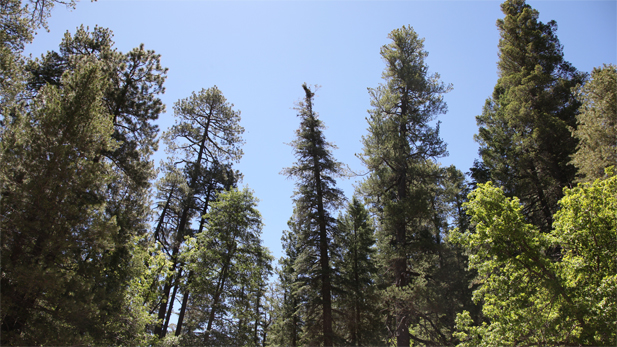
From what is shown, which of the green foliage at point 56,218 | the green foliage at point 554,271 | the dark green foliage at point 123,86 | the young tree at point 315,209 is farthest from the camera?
the young tree at point 315,209

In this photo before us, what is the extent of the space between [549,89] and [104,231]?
70.8 feet

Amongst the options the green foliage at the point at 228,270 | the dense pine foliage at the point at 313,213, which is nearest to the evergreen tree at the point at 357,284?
the dense pine foliage at the point at 313,213

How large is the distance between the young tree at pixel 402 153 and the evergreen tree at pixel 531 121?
190 inches

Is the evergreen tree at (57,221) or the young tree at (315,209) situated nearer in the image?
the evergreen tree at (57,221)

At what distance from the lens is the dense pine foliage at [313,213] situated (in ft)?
23.9

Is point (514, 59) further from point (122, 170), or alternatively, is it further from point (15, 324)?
point (15, 324)

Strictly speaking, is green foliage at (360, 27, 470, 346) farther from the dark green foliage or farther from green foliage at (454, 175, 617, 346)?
the dark green foliage

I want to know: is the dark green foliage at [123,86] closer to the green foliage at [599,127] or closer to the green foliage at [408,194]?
the green foliage at [408,194]

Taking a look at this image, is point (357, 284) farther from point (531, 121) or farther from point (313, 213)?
point (531, 121)

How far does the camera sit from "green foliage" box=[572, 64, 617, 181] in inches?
456

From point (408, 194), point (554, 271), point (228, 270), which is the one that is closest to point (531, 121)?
point (408, 194)

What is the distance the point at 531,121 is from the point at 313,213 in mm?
12996

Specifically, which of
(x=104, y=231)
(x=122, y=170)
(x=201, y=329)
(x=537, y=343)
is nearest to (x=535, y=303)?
(x=537, y=343)

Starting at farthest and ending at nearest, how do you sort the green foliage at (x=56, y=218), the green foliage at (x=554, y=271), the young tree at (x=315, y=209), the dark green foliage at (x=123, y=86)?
the young tree at (x=315, y=209)
the dark green foliage at (x=123, y=86)
the green foliage at (x=554, y=271)
the green foliage at (x=56, y=218)
